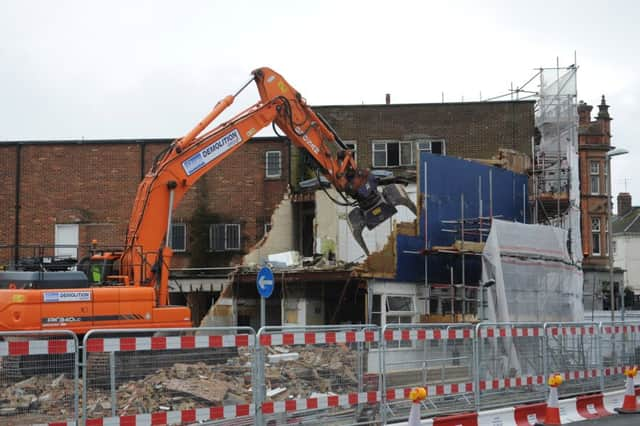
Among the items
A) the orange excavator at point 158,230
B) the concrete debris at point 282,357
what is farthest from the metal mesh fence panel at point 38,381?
the orange excavator at point 158,230

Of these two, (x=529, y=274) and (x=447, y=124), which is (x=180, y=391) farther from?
(x=447, y=124)

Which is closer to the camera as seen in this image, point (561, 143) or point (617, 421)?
point (617, 421)

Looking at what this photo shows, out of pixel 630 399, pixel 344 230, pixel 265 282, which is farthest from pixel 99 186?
pixel 630 399

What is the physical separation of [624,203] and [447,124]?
44813 millimetres

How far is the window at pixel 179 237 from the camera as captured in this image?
1350 inches

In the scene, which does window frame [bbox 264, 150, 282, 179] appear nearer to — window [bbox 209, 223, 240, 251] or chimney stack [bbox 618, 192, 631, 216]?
window [bbox 209, 223, 240, 251]

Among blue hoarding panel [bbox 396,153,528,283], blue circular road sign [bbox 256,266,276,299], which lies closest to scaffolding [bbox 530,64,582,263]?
blue hoarding panel [bbox 396,153,528,283]

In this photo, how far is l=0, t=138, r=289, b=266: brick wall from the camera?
34.4 m

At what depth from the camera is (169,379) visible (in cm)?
1020

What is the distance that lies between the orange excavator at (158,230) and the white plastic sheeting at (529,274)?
2.98 metres

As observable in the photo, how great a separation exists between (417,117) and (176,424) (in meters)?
26.1

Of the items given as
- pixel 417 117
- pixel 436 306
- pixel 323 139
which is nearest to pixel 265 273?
pixel 323 139

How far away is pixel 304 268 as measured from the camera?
24266 millimetres

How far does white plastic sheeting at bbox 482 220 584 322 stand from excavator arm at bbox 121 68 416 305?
2925 millimetres
